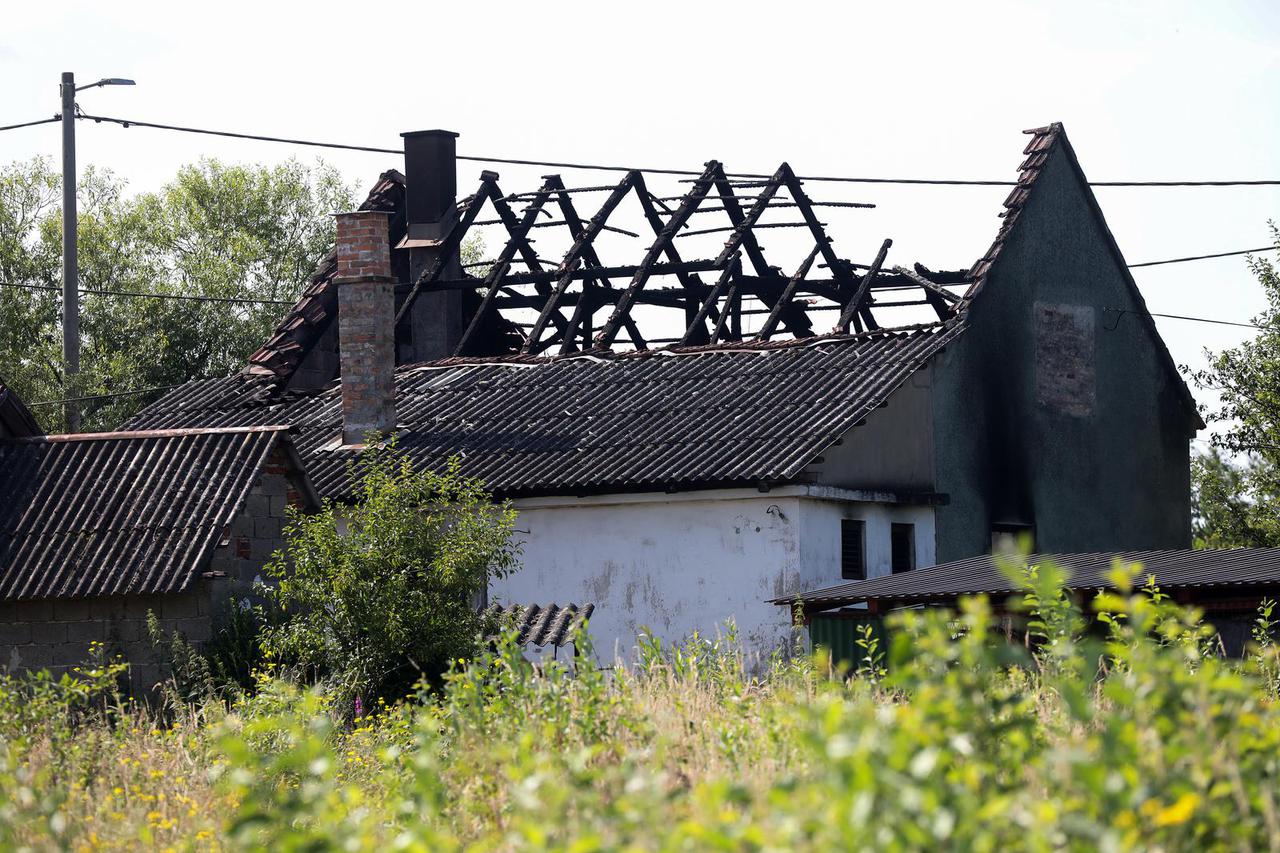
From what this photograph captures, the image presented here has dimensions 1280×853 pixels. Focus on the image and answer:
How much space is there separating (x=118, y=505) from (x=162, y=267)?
97.8 feet

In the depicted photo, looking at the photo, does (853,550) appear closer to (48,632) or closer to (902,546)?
(902,546)

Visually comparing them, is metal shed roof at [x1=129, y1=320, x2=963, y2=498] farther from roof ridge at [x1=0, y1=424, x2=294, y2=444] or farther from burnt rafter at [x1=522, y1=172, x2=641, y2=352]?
roof ridge at [x1=0, y1=424, x2=294, y2=444]

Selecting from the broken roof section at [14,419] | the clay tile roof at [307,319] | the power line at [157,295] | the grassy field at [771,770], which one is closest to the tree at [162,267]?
the power line at [157,295]

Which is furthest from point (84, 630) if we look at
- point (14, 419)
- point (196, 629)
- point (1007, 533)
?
point (1007, 533)

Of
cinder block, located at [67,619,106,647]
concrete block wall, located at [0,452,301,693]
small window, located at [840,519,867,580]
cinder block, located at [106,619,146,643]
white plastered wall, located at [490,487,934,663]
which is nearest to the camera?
concrete block wall, located at [0,452,301,693]

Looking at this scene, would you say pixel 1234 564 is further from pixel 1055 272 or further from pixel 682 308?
pixel 682 308

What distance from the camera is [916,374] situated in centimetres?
2270

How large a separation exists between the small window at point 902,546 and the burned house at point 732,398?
0.09 feet

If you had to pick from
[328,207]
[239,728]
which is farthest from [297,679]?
[328,207]

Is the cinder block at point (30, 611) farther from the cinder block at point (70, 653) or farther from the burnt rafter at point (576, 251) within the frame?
the burnt rafter at point (576, 251)

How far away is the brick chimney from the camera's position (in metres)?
24.9

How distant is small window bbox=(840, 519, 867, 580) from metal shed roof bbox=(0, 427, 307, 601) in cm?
695

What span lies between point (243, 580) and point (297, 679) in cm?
293

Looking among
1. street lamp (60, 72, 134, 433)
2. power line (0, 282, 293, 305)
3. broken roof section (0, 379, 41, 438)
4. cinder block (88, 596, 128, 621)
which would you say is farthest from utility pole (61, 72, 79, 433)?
cinder block (88, 596, 128, 621)
